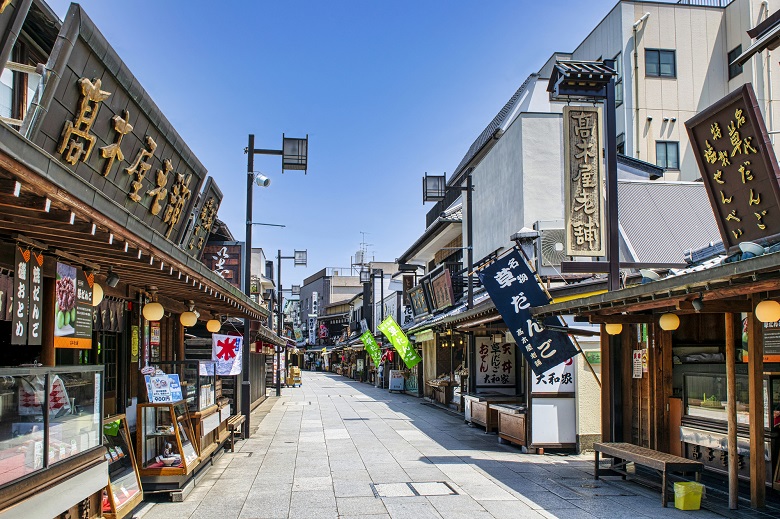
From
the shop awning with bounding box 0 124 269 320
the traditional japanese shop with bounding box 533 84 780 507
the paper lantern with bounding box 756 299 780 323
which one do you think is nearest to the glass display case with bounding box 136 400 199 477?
the shop awning with bounding box 0 124 269 320

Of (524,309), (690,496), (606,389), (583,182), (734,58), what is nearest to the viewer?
(690,496)

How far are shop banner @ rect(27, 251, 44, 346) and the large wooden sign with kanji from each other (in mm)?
9399

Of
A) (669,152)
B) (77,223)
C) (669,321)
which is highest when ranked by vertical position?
(669,152)

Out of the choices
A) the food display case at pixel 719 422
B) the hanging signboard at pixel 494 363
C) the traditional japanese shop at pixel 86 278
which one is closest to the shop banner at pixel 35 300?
the traditional japanese shop at pixel 86 278

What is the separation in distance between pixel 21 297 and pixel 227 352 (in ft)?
31.2

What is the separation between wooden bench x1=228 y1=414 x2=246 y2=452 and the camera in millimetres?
16297

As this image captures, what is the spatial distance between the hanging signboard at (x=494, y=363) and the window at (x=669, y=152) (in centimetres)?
1165

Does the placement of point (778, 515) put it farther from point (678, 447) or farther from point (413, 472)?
point (413, 472)

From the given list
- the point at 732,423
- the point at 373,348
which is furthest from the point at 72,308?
the point at 373,348

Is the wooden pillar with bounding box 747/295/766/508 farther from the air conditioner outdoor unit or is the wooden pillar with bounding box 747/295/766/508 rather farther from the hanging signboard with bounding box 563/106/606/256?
the air conditioner outdoor unit

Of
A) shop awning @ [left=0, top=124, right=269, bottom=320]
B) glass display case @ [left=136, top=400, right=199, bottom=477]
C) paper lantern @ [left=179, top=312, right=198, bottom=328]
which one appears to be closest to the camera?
shop awning @ [left=0, top=124, right=269, bottom=320]

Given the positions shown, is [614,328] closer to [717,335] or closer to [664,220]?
[717,335]

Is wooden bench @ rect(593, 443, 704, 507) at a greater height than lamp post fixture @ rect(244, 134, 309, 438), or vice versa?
lamp post fixture @ rect(244, 134, 309, 438)

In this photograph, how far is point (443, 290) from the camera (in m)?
28.8
